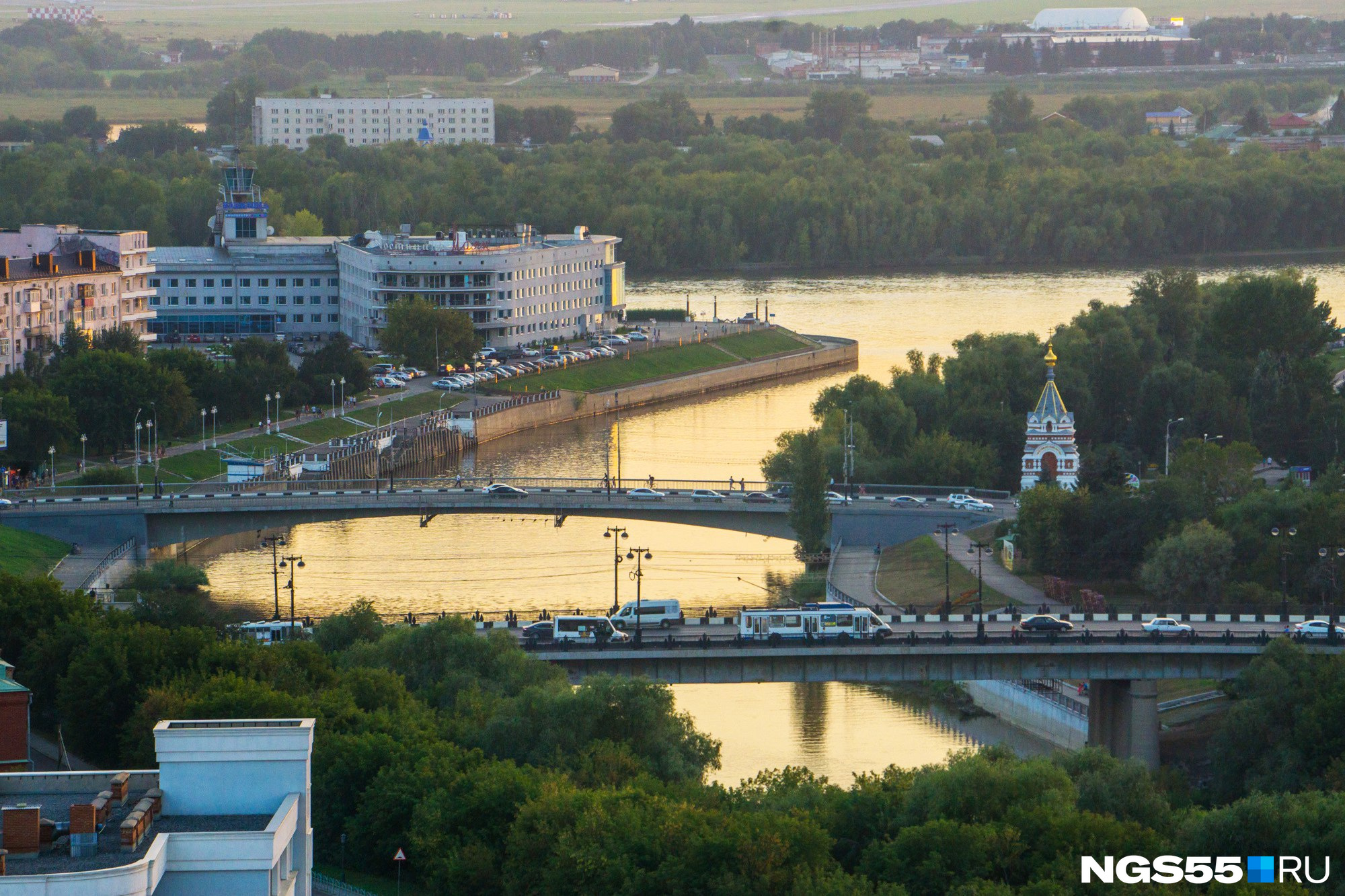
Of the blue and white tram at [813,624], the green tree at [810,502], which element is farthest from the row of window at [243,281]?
the blue and white tram at [813,624]

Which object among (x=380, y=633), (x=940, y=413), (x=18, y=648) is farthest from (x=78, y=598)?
(x=940, y=413)

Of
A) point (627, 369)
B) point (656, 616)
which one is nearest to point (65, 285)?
point (627, 369)

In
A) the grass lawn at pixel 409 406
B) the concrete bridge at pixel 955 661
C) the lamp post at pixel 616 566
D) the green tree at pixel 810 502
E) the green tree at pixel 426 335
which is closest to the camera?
the concrete bridge at pixel 955 661

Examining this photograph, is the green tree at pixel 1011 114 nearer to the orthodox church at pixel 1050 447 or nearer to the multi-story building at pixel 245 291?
the multi-story building at pixel 245 291

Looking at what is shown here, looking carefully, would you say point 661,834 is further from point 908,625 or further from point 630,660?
point 908,625

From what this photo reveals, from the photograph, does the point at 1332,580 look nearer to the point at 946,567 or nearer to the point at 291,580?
the point at 946,567

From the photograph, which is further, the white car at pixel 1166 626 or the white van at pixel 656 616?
the white van at pixel 656 616

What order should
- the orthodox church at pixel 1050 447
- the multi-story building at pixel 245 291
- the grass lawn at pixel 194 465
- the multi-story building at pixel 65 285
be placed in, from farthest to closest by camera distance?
1. the multi-story building at pixel 245 291
2. the multi-story building at pixel 65 285
3. the grass lawn at pixel 194 465
4. the orthodox church at pixel 1050 447
